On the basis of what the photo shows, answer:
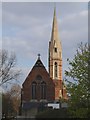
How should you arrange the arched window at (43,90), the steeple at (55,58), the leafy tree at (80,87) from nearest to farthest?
1. the leafy tree at (80,87)
2. the arched window at (43,90)
3. the steeple at (55,58)

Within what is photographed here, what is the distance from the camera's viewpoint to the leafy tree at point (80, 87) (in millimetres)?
20312

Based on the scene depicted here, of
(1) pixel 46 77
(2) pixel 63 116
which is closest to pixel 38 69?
(1) pixel 46 77

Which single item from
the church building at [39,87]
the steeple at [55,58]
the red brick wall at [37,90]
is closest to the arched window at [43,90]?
the church building at [39,87]

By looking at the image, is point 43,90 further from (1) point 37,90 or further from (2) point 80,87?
(2) point 80,87

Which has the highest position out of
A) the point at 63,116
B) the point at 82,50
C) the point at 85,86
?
the point at 82,50

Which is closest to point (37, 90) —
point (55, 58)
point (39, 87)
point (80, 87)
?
point (39, 87)

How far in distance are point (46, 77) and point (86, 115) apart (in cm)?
5103

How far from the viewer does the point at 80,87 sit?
20422 mm

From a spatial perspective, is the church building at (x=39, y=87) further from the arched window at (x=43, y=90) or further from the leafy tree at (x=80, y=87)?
the leafy tree at (x=80, y=87)

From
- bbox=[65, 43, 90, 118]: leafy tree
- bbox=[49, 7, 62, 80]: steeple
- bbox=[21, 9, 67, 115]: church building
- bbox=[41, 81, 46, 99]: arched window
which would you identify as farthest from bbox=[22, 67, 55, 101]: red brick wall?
bbox=[65, 43, 90, 118]: leafy tree

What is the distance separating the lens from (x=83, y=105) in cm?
2078

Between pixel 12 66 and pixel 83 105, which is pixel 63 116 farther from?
pixel 12 66

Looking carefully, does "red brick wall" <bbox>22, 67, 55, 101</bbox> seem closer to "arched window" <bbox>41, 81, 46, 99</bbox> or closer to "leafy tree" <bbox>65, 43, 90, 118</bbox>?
"arched window" <bbox>41, 81, 46, 99</bbox>

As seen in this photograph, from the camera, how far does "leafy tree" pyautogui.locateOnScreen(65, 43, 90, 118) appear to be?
20.3 m
